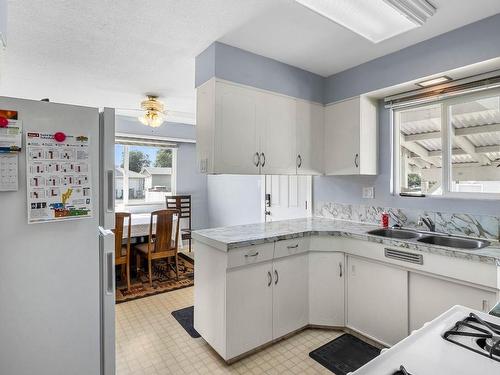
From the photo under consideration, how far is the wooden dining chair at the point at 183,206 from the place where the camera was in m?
5.54

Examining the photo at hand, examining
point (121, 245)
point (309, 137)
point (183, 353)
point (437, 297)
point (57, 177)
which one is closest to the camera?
point (57, 177)

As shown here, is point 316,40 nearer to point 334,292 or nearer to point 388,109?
point 388,109

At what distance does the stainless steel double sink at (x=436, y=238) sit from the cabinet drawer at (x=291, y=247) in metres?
0.56

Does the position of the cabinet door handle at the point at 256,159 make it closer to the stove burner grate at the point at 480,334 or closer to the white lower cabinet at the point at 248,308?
the white lower cabinet at the point at 248,308

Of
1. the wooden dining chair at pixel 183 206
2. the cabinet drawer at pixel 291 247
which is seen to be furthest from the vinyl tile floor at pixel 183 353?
→ the wooden dining chair at pixel 183 206

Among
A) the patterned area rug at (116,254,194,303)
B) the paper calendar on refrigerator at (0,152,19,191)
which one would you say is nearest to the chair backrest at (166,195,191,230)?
the patterned area rug at (116,254,194,303)

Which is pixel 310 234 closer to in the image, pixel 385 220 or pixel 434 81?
pixel 385 220

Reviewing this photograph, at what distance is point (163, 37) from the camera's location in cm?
217

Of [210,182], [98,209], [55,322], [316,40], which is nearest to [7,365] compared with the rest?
[55,322]

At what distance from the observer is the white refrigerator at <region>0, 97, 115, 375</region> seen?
1.29 meters

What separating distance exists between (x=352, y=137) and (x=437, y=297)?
1.47 m

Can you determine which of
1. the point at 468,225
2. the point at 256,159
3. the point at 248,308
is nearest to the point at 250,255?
the point at 248,308

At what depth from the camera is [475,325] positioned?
3.08 ft

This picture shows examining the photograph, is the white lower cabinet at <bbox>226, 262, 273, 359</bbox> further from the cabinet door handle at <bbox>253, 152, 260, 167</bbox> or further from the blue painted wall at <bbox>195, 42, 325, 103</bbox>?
the blue painted wall at <bbox>195, 42, 325, 103</bbox>
